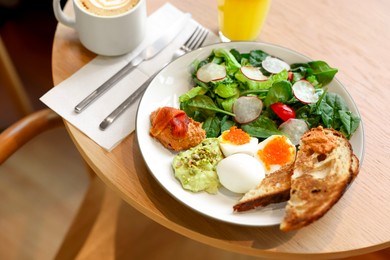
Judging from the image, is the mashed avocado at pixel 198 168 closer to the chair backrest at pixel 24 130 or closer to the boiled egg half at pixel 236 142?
the boiled egg half at pixel 236 142

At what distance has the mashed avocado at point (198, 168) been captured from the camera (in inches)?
40.1

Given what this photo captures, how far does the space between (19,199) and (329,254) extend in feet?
3.90

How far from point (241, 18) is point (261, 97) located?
279 mm

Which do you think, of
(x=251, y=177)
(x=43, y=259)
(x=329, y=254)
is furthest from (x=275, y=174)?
(x=43, y=259)

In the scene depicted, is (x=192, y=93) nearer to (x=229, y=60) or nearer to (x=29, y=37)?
(x=229, y=60)

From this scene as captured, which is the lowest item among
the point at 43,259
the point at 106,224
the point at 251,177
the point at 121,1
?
the point at 43,259

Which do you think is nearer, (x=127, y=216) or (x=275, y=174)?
(x=275, y=174)

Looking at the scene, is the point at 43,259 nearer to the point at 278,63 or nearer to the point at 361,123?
the point at 278,63

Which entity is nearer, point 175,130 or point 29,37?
point 175,130

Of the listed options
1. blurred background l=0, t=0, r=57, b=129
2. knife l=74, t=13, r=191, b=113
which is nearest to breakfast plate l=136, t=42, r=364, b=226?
knife l=74, t=13, r=191, b=113

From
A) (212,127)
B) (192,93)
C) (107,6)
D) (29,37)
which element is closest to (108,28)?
(107,6)

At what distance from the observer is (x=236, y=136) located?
3.57ft

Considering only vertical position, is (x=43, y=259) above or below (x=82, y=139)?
below

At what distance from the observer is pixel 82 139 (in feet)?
3.73
